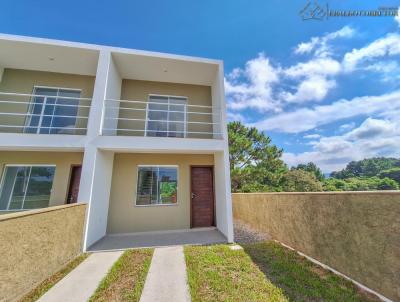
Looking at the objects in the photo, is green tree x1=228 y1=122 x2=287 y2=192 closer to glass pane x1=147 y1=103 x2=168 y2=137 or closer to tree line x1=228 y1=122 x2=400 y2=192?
tree line x1=228 y1=122 x2=400 y2=192

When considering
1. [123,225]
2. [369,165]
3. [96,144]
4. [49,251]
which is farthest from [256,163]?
[369,165]

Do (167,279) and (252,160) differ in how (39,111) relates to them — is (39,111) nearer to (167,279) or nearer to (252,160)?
(167,279)

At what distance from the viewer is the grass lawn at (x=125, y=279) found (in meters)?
3.11

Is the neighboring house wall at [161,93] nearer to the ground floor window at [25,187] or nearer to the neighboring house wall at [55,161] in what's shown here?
the neighboring house wall at [55,161]

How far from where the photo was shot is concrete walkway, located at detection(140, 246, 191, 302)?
310 centimetres

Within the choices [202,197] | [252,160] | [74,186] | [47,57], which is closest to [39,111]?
[47,57]

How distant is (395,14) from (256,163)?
1537cm

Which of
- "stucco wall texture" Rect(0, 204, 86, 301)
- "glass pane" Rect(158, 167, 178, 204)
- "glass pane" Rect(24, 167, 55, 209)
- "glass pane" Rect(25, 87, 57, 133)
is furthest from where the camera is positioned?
"glass pane" Rect(158, 167, 178, 204)

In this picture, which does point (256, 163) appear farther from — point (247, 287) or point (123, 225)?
point (247, 287)

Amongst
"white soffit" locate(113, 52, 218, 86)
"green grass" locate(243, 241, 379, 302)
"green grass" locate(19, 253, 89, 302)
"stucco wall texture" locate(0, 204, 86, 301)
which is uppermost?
"white soffit" locate(113, 52, 218, 86)

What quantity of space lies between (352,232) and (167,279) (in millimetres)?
3893

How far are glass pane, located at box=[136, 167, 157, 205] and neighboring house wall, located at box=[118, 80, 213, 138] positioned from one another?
1.75 m

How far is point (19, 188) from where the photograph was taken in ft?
21.9

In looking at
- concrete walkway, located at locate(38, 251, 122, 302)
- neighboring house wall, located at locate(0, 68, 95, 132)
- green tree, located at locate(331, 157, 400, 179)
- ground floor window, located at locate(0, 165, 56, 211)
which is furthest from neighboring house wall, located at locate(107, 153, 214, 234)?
green tree, located at locate(331, 157, 400, 179)
